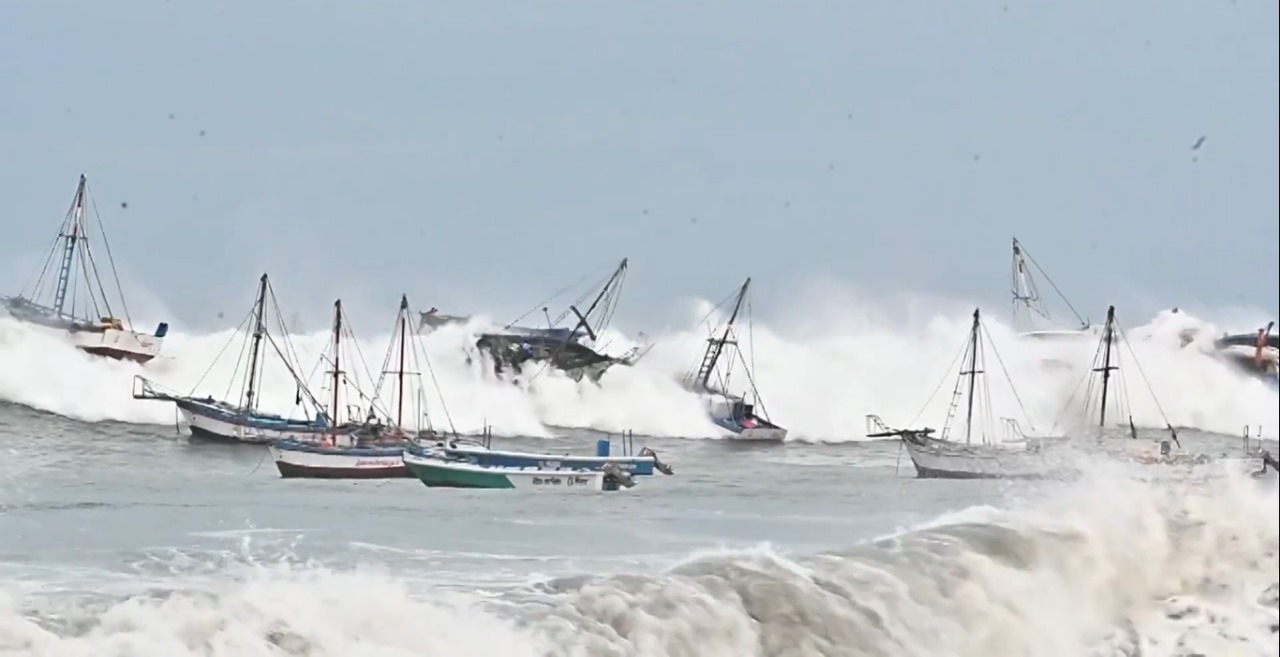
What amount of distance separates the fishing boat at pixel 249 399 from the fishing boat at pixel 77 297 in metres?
0.18

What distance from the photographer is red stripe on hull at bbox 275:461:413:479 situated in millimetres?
4727

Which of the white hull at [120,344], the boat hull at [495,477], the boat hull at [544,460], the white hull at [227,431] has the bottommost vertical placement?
the boat hull at [495,477]

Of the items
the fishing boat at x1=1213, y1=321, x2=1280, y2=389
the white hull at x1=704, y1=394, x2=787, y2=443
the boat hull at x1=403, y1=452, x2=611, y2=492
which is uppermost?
the fishing boat at x1=1213, y1=321, x2=1280, y2=389

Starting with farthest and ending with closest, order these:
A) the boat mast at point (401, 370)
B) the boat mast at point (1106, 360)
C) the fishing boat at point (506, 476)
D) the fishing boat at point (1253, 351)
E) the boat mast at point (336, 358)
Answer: the fishing boat at point (1253, 351)
the boat mast at point (1106, 360)
the fishing boat at point (506, 476)
the boat mast at point (401, 370)
the boat mast at point (336, 358)

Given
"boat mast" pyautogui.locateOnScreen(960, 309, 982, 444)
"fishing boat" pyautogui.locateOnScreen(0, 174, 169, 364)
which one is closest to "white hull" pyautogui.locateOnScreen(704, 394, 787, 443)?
"boat mast" pyautogui.locateOnScreen(960, 309, 982, 444)

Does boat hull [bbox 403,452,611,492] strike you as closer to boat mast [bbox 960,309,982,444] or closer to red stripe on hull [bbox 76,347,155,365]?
red stripe on hull [bbox 76,347,155,365]

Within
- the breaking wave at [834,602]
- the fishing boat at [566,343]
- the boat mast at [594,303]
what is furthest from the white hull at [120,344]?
the boat mast at [594,303]

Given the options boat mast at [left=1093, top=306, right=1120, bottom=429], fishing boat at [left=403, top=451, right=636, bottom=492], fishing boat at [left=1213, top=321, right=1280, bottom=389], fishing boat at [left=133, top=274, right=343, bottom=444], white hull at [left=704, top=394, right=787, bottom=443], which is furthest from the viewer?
fishing boat at [left=1213, top=321, right=1280, bottom=389]

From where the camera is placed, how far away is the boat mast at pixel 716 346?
17.3 ft

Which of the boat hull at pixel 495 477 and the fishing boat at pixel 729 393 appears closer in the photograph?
the boat hull at pixel 495 477

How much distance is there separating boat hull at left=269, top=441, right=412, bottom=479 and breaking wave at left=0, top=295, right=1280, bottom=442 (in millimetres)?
138

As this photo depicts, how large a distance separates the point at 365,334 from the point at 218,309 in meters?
0.45

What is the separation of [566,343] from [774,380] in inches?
35.8

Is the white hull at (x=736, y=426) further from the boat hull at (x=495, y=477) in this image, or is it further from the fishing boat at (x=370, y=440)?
Result: the fishing boat at (x=370, y=440)
